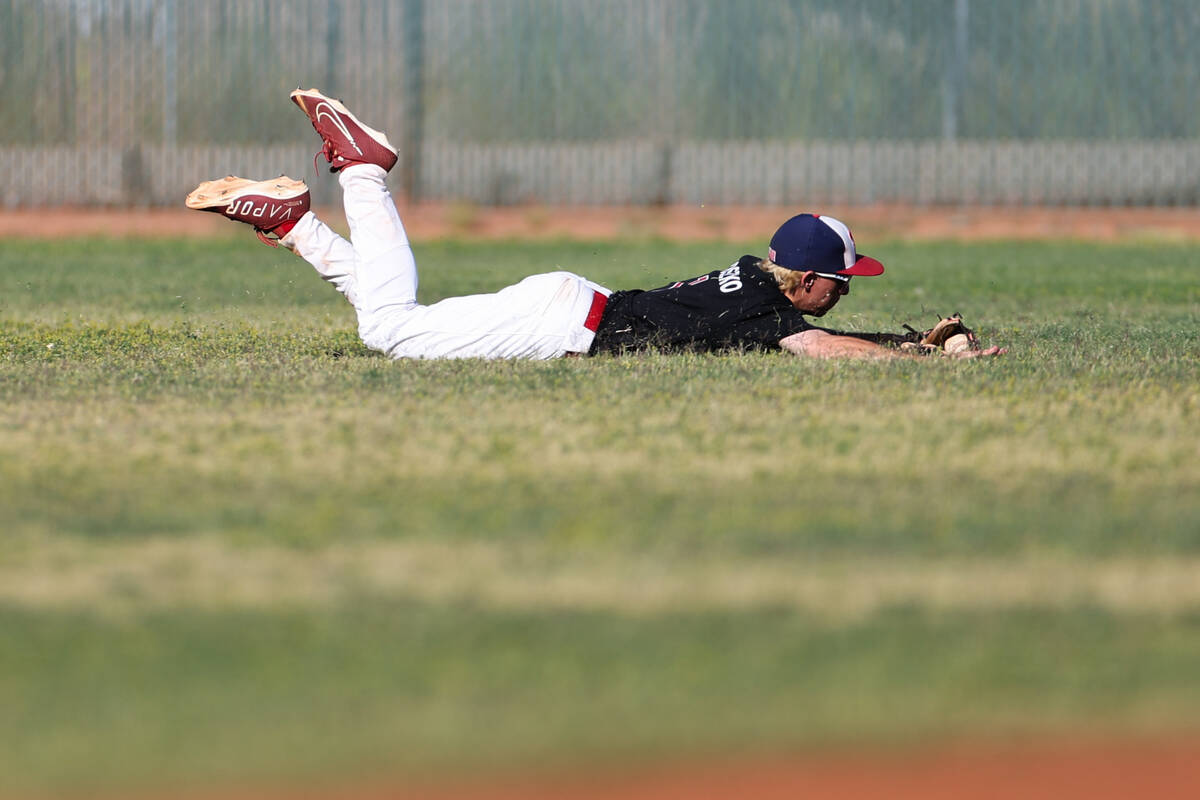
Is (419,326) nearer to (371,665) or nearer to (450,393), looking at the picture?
(450,393)

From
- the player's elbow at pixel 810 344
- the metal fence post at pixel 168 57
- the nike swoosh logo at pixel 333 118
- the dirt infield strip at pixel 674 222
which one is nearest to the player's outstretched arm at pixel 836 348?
the player's elbow at pixel 810 344

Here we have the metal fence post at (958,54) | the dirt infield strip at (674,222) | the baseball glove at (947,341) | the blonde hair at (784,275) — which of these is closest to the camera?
the blonde hair at (784,275)

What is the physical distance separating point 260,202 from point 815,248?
2479 millimetres

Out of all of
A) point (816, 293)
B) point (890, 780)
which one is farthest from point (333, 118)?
point (890, 780)

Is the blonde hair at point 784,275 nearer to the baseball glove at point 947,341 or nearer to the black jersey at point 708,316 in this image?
the black jersey at point 708,316

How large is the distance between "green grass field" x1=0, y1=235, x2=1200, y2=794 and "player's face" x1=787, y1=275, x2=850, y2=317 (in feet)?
0.83

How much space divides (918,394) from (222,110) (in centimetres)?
1780

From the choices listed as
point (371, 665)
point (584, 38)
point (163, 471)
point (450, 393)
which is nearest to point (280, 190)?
point (450, 393)

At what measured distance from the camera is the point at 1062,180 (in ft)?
70.7

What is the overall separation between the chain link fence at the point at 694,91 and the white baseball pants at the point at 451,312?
48.7 ft

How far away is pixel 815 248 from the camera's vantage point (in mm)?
6629

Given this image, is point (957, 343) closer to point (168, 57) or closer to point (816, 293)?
point (816, 293)

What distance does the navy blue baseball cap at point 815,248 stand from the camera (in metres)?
6.62

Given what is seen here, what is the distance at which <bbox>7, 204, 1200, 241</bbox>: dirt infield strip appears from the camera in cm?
1917
